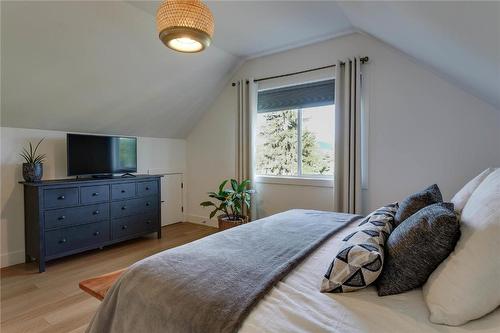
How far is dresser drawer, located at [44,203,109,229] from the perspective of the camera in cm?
279

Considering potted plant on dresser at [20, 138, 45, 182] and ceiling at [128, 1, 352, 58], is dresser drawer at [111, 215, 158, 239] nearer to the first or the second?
potted plant on dresser at [20, 138, 45, 182]

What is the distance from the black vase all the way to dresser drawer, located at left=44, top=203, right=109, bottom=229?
1.34 ft

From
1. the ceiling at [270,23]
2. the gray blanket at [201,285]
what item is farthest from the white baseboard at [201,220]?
the gray blanket at [201,285]

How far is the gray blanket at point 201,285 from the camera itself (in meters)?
0.92

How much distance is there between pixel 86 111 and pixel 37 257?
5.47 ft

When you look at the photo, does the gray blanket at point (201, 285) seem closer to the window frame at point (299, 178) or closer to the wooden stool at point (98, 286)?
the wooden stool at point (98, 286)

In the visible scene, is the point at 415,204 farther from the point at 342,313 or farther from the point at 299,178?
the point at 299,178

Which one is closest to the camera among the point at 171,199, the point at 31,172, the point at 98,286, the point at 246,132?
the point at 98,286

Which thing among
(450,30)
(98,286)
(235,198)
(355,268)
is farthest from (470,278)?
(235,198)

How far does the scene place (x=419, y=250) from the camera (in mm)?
955

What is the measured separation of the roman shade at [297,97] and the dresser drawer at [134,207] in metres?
2.00

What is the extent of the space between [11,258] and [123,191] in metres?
1.27

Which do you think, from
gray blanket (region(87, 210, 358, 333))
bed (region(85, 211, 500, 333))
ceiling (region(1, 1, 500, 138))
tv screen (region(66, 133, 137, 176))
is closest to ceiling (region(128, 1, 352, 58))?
ceiling (region(1, 1, 500, 138))

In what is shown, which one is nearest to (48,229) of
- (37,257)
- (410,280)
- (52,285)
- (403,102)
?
(37,257)
